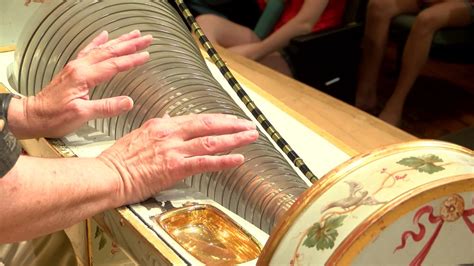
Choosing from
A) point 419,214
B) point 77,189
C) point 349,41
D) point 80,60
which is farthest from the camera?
point 349,41

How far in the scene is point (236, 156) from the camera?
1037mm

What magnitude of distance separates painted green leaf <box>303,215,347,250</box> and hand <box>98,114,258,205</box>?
293 millimetres

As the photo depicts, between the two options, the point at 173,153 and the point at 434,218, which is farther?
the point at 173,153

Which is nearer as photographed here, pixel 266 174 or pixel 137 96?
pixel 266 174

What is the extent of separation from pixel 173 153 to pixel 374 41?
2.07m

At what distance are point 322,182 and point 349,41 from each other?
2.14 m

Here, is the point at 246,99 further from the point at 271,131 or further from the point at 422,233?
the point at 422,233

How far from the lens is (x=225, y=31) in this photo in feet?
9.94

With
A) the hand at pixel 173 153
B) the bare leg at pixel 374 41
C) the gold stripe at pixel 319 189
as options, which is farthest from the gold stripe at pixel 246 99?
the bare leg at pixel 374 41

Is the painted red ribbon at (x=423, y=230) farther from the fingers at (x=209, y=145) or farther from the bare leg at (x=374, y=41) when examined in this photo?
the bare leg at (x=374, y=41)

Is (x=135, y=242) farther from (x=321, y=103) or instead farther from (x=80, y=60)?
(x=321, y=103)

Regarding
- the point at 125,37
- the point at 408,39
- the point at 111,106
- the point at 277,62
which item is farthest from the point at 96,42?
the point at 408,39

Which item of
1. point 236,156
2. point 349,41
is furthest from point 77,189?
point 349,41

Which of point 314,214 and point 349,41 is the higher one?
point 314,214
